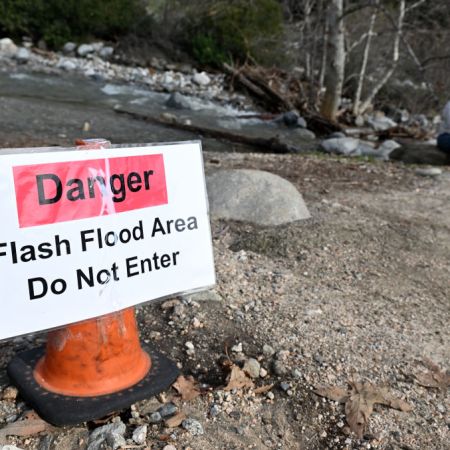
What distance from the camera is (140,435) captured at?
244 cm

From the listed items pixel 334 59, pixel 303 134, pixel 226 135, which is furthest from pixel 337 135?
pixel 226 135

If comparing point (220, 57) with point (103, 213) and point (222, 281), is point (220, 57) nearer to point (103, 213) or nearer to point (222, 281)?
point (222, 281)

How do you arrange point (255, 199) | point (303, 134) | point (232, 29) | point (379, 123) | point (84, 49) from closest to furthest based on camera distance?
point (255, 199) → point (303, 134) → point (379, 123) → point (232, 29) → point (84, 49)

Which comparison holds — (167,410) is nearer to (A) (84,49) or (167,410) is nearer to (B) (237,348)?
(B) (237,348)

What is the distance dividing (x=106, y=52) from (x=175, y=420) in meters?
20.0

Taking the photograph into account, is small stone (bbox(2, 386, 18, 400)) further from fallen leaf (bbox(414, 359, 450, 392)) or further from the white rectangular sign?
fallen leaf (bbox(414, 359, 450, 392))

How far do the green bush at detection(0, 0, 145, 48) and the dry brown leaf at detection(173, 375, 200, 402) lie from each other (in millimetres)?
20412

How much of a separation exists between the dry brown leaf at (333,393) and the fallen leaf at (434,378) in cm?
41

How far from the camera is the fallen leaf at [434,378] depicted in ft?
9.79

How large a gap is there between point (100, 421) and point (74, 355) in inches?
11.3

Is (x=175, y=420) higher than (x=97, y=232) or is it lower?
lower

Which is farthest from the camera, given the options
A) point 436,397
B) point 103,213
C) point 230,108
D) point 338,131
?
point 230,108

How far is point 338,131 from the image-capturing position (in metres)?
13.0

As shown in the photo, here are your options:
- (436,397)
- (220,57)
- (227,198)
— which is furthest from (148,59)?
(436,397)
